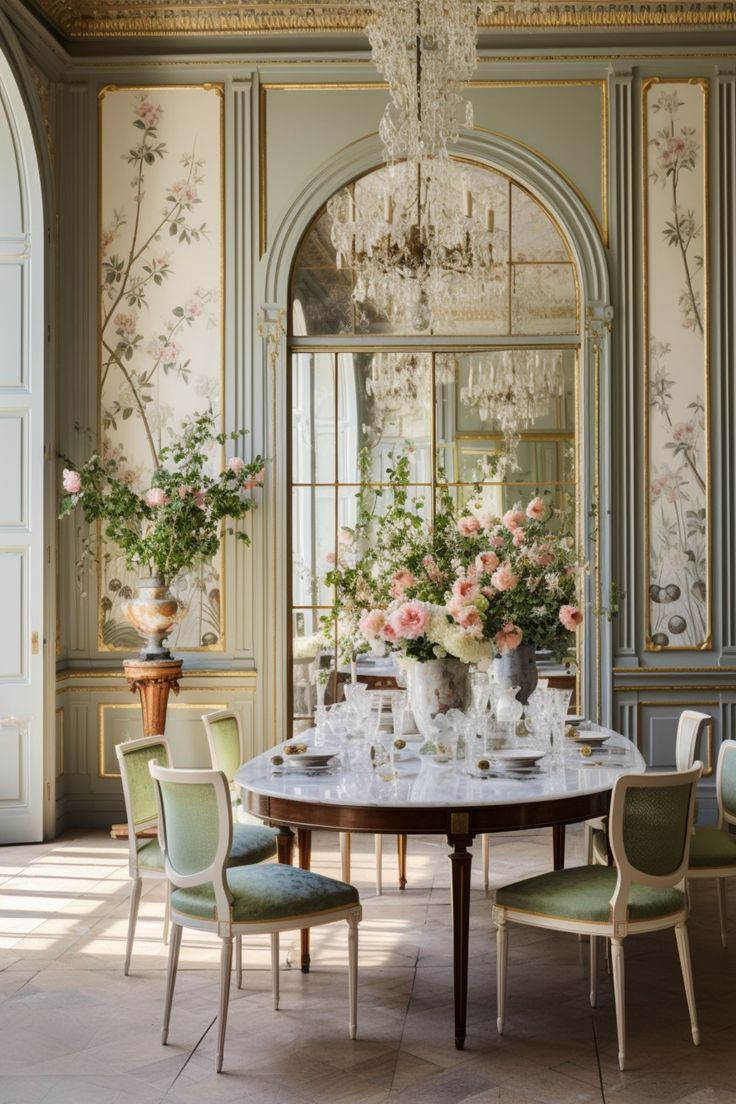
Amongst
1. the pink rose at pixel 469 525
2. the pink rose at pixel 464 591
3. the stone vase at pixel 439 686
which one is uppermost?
the pink rose at pixel 469 525

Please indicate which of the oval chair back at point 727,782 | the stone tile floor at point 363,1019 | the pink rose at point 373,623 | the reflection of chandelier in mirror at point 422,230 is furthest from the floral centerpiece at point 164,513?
the oval chair back at point 727,782

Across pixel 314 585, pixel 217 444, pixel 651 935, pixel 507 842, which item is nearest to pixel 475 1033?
pixel 651 935

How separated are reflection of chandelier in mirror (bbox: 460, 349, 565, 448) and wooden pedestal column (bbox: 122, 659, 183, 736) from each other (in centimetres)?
233

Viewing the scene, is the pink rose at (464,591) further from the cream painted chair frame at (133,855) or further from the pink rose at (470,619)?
the cream painted chair frame at (133,855)

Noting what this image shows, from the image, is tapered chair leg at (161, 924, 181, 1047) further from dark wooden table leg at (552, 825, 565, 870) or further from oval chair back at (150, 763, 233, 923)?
dark wooden table leg at (552, 825, 565, 870)

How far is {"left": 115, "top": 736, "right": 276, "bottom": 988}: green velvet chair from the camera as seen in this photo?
4.27 m

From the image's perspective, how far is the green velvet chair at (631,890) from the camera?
3508 millimetres

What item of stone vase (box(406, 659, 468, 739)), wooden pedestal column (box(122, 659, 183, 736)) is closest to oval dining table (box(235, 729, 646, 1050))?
stone vase (box(406, 659, 468, 739))

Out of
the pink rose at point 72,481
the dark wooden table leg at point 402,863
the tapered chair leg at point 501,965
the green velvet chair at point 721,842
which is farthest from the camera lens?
the pink rose at point 72,481

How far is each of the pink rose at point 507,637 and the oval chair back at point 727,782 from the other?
919 millimetres

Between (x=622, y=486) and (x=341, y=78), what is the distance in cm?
291

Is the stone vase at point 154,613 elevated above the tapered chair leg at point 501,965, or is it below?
above

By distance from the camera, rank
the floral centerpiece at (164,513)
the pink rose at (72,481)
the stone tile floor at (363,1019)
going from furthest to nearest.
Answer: the floral centerpiece at (164,513)
the pink rose at (72,481)
the stone tile floor at (363,1019)

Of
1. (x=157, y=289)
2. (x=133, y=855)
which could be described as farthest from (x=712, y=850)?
(x=157, y=289)
